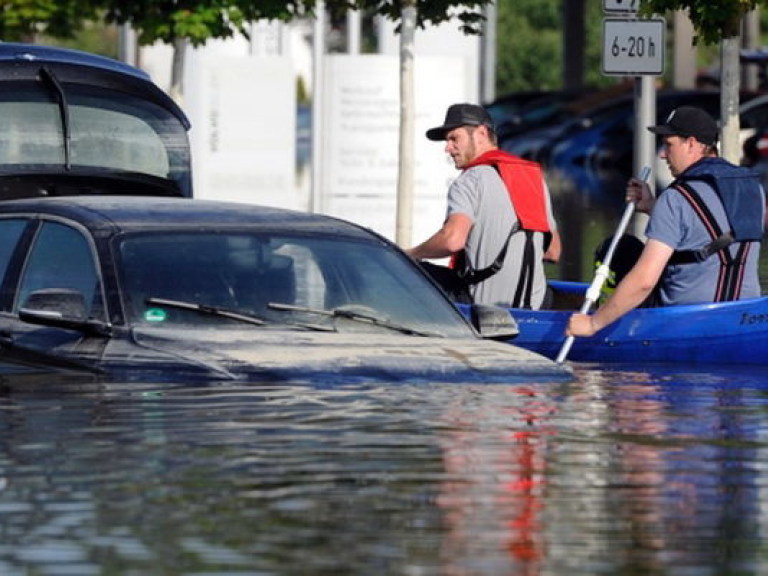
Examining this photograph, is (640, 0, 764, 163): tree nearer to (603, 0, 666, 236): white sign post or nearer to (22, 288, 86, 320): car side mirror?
(603, 0, 666, 236): white sign post

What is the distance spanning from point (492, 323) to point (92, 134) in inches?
195

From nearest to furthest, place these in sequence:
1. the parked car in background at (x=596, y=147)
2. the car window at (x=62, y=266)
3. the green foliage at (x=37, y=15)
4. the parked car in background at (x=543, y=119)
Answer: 1. the car window at (x=62, y=266)
2. the green foliage at (x=37, y=15)
3. the parked car in background at (x=596, y=147)
4. the parked car in background at (x=543, y=119)

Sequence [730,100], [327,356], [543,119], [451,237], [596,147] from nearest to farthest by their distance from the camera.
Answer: [327,356] < [451,237] < [730,100] < [596,147] < [543,119]

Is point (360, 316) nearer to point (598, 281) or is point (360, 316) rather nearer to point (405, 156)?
point (598, 281)

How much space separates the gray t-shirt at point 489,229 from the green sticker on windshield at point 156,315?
380cm

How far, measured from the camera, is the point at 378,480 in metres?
9.27

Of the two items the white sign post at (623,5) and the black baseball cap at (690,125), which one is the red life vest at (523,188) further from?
the white sign post at (623,5)

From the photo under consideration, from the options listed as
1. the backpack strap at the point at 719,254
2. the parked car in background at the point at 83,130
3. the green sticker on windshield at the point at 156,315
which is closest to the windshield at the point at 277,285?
the green sticker on windshield at the point at 156,315

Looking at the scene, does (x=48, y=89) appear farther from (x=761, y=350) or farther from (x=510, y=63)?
(x=510, y=63)

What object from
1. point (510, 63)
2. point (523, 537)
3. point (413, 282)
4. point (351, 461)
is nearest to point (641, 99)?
point (413, 282)

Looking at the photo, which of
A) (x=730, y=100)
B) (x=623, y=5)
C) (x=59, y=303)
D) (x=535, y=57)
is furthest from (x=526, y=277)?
(x=535, y=57)

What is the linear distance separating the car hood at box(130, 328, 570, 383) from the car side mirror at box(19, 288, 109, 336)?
0.20 m

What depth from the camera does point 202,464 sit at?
9.57 meters

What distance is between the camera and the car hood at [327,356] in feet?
35.1
